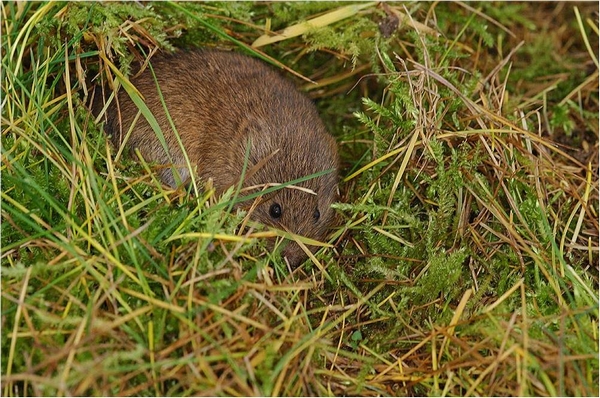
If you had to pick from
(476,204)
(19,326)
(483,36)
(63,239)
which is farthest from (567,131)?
(19,326)

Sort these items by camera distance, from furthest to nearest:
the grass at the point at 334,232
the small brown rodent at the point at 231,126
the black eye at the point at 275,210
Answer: the small brown rodent at the point at 231,126
the black eye at the point at 275,210
the grass at the point at 334,232

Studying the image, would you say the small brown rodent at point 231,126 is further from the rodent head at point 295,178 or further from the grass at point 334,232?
the grass at point 334,232

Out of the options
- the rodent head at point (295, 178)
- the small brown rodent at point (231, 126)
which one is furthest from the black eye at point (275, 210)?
the small brown rodent at point (231, 126)

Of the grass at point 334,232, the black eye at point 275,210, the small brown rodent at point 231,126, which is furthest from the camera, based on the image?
the small brown rodent at point 231,126

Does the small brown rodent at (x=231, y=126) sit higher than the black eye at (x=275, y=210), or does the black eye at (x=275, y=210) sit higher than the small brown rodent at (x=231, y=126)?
the small brown rodent at (x=231, y=126)

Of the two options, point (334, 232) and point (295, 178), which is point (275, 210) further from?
point (334, 232)

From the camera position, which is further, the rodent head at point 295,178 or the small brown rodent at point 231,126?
the small brown rodent at point 231,126

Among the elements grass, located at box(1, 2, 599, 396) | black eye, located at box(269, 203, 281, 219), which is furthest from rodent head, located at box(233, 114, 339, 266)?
grass, located at box(1, 2, 599, 396)
